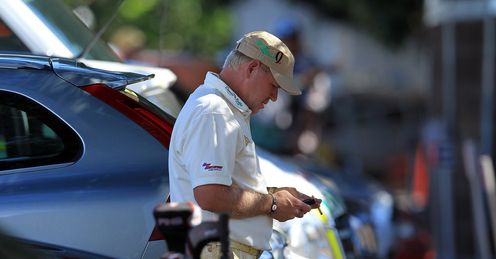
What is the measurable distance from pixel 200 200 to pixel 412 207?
7.33 meters

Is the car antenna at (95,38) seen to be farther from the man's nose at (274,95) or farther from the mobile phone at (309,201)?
the mobile phone at (309,201)

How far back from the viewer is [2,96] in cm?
401

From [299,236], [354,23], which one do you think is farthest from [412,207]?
[354,23]

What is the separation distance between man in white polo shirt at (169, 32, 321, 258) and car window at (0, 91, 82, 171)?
22.0 inches

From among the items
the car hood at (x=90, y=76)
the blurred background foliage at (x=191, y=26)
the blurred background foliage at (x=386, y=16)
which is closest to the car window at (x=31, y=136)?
the car hood at (x=90, y=76)

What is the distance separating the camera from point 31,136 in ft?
13.3

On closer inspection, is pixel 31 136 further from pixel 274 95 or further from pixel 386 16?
pixel 386 16

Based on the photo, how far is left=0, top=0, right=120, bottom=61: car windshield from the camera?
4562mm

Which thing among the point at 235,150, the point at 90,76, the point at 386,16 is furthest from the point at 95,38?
the point at 386,16

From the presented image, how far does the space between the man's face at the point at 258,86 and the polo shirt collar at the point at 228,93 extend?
0.14ft

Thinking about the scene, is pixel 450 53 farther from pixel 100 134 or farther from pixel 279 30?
pixel 100 134

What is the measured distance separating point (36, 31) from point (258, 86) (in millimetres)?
1346

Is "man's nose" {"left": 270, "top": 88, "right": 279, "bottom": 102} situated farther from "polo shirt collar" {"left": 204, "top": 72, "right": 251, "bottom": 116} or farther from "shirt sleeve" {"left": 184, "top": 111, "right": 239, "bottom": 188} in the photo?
"shirt sleeve" {"left": 184, "top": 111, "right": 239, "bottom": 188}

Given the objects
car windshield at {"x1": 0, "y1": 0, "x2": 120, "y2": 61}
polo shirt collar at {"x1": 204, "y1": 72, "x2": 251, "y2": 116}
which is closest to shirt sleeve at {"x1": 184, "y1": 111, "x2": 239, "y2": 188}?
polo shirt collar at {"x1": 204, "y1": 72, "x2": 251, "y2": 116}
